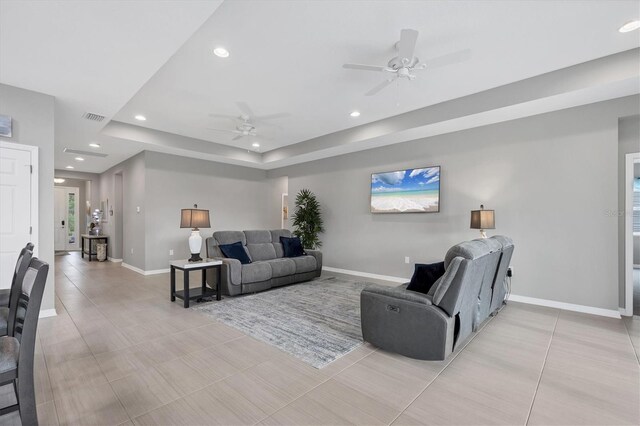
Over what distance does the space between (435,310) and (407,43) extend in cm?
238

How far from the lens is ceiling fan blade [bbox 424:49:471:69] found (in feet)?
9.54

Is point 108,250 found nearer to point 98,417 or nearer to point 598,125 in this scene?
point 98,417

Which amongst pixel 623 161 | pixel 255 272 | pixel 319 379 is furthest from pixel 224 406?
pixel 623 161

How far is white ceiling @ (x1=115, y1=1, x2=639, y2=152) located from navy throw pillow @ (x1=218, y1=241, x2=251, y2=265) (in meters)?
2.28

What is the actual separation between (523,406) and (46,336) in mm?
4333

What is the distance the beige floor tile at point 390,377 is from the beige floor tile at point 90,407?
4.91 ft

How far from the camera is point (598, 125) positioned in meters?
3.82

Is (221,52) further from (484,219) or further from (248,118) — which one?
(484,219)

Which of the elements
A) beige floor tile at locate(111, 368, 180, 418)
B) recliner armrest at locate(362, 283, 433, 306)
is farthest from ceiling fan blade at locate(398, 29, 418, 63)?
beige floor tile at locate(111, 368, 180, 418)

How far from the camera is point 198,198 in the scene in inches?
284

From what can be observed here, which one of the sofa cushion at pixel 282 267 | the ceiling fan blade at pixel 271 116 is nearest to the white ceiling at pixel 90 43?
the ceiling fan blade at pixel 271 116

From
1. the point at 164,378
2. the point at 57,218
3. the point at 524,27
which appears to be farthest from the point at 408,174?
the point at 57,218

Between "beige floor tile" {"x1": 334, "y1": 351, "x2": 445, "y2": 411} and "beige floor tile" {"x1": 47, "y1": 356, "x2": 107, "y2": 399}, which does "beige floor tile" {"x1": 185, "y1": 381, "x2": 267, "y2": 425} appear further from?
"beige floor tile" {"x1": 47, "y1": 356, "x2": 107, "y2": 399}

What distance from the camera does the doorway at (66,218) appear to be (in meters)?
10.6
